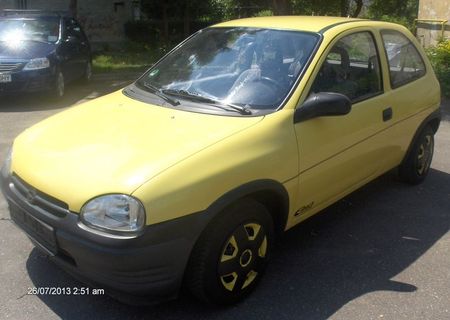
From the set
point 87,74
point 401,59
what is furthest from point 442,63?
point 87,74

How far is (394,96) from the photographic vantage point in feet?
14.5

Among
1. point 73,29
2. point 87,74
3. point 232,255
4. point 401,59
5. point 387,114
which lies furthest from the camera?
point 87,74

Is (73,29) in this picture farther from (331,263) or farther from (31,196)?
(331,263)

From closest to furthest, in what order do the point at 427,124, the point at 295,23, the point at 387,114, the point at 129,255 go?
the point at 129,255, the point at 295,23, the point at 387,114, the point at 427,124

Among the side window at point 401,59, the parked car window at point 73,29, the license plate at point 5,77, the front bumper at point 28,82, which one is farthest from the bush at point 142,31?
the side window at point 401,59

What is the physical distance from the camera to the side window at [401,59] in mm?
4543

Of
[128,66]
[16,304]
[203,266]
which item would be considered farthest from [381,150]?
[128,66]

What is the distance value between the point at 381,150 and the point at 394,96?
47 cm

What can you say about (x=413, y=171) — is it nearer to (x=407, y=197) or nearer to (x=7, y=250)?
(x=407, y=197)

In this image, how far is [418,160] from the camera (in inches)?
203

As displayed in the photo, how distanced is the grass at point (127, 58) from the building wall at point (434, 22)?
23.6 feet

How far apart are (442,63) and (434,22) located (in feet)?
8.34

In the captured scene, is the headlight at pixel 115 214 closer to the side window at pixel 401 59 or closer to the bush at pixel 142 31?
the side window at pixel 401 59

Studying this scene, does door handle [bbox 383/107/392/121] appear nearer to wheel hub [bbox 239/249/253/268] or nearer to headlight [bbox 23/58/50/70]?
wheel hub [bbox 239/249/253/268]
